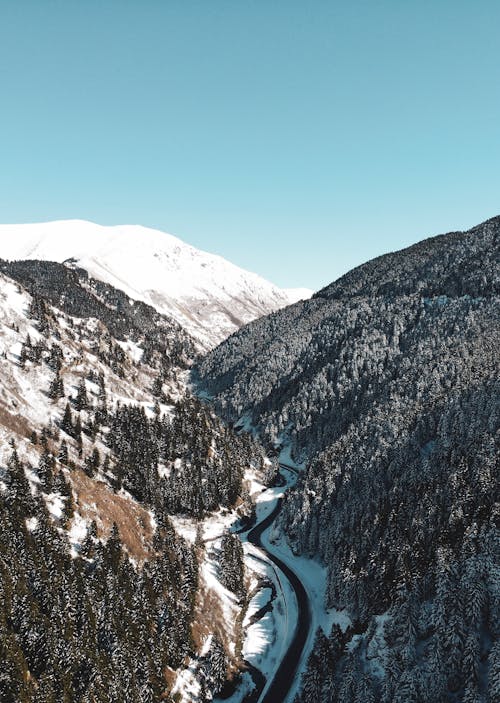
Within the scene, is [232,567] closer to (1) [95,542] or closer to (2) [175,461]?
(1) [95,542]

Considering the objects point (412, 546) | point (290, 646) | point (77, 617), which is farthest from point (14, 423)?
point (412, 546)

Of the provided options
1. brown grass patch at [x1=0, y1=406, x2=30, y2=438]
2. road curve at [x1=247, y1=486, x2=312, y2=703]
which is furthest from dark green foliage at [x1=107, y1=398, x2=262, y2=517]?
brown grass patch at [x1=0, y1=406, x2=30, y2=438]

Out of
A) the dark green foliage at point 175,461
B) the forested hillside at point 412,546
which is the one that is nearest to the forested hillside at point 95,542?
the dark green foliage at point 175,461

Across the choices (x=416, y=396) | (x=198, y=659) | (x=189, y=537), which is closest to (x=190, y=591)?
(x=198, y=659)

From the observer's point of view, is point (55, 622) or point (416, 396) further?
point (416, 396)

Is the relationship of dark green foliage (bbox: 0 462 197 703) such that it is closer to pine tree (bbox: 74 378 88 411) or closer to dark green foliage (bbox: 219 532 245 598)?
dark green foliage (bbox: 219 532 245 598)

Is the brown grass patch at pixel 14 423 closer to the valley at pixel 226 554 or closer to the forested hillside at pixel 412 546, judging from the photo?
the valley at pixel 226 554

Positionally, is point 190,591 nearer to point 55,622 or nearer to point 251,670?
point 251,670

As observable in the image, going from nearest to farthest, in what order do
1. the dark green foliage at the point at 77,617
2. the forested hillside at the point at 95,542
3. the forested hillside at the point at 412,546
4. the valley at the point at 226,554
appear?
the dark green foliage at the point at 77,617 → the forested hillside at the point at 95,542 → the valley at the point at 226,554 → the forested hillside at the point at 412,546
